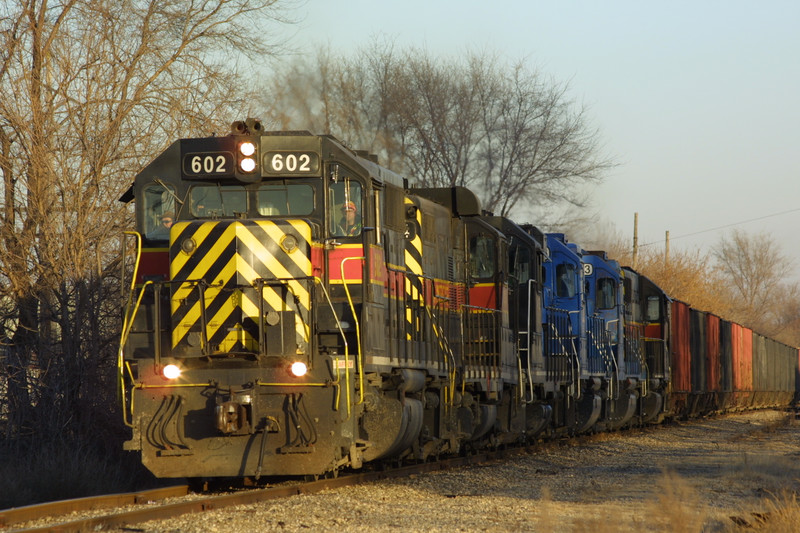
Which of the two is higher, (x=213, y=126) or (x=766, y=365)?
(x=213, y=126)

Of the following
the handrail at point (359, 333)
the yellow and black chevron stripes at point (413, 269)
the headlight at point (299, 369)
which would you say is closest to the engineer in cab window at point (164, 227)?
the handrail at point (359, 333)

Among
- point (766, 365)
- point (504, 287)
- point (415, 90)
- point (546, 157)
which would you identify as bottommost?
point (766, 365)

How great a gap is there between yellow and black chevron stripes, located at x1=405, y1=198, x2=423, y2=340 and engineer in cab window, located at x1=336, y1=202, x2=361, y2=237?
1.73 metres

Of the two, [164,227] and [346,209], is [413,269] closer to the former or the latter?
[346,209]

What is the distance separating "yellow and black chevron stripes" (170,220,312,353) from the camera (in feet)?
33.1

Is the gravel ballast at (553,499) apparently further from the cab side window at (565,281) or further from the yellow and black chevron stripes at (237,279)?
the cab side window at (565,281)

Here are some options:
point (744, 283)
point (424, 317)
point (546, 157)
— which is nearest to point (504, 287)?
point (424, 317)

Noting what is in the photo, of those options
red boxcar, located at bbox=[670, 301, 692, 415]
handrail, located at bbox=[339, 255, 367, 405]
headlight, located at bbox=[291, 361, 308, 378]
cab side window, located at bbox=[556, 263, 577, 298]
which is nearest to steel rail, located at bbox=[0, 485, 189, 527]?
headlight, located at bbox=[291, 361, 308, 378]

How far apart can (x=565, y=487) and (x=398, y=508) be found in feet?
9.35

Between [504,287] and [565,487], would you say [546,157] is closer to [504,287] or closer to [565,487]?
[504,287]

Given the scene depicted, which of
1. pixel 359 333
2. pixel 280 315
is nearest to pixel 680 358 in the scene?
pixel 359 333

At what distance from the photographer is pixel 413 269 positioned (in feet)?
41.1

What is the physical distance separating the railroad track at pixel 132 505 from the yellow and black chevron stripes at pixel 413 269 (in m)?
1.89

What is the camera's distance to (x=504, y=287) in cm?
1544
